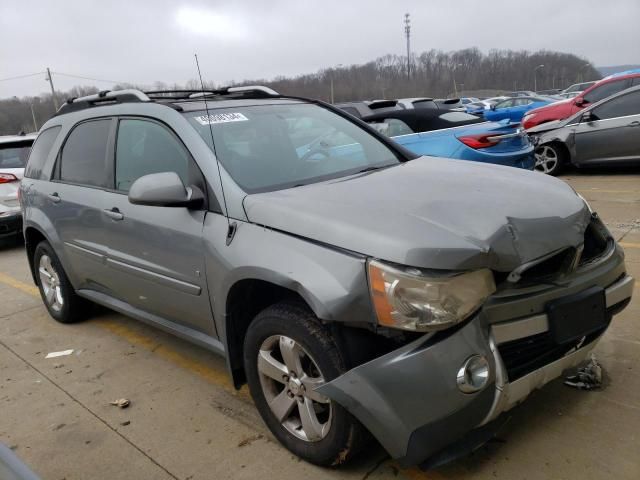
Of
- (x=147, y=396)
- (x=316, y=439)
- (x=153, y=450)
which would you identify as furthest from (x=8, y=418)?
(x=316, y=439)

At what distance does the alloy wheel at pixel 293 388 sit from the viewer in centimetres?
240

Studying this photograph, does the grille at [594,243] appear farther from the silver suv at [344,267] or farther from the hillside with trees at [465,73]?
the hillside with trees at [465,73]

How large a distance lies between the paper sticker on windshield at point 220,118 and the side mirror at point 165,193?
45 cm

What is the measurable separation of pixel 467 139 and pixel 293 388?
5.05m

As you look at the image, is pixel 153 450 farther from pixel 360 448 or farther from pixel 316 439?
pixel 360 448

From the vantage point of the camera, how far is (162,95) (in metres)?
3.91

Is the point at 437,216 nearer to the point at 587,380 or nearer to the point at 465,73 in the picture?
the point at 587,380

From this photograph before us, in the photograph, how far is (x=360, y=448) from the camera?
7.70 feet

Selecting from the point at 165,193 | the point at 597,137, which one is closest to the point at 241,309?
the point at 165,193

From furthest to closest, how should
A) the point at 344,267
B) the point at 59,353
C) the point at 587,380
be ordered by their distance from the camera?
the point at 59,353
the point at 587,380
the point at 344,267

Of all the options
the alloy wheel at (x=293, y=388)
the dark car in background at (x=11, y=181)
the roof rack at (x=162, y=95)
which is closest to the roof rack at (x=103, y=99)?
the roof rack at (x=162, y=95)

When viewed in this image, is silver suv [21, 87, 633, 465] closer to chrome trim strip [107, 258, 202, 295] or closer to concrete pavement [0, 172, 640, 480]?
chrome trim strip [107, 258, 202, 295]

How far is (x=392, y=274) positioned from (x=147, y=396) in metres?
2.01

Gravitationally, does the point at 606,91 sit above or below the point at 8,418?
above
